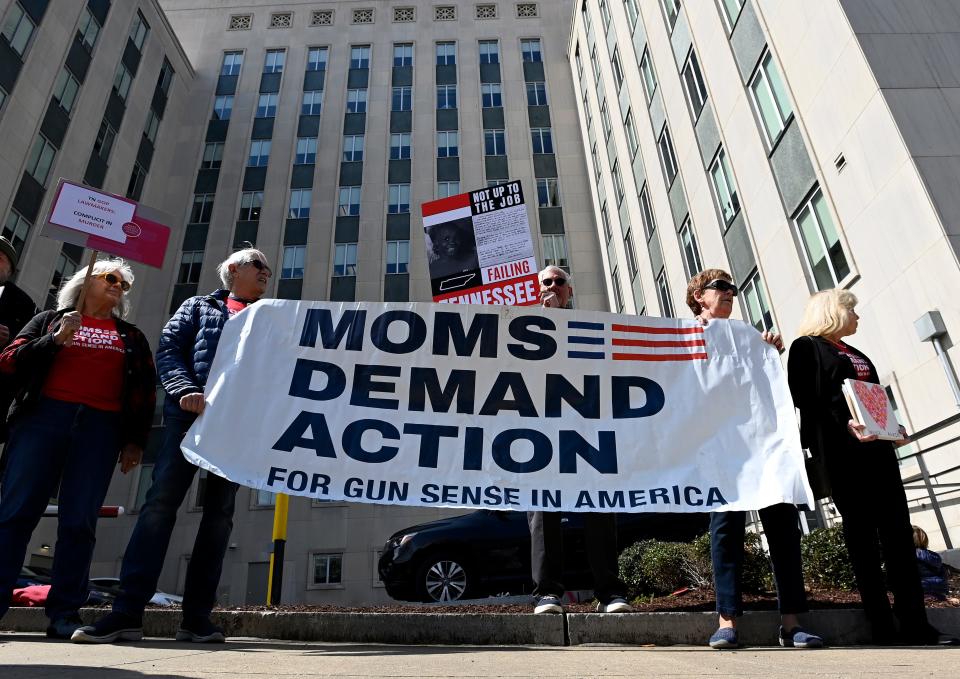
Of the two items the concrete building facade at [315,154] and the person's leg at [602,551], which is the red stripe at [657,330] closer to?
the person's leg at [602,551]

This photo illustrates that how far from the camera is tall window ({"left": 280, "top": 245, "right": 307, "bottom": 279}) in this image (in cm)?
2975

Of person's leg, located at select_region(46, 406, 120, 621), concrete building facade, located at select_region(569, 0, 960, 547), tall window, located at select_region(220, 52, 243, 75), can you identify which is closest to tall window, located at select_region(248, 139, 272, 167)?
tall window, located at select_region(220, 52, 243, 75)

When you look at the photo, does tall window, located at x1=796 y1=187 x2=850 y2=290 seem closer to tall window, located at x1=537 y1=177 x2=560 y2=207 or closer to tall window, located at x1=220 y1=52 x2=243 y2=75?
tall window, located at x1=537 y1=177 x2=560 y2=207

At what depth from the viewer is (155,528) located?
11.2 ft

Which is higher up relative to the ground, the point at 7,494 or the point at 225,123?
the point at 225,123

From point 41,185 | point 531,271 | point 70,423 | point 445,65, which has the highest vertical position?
point 445,65

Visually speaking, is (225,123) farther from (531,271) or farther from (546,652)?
(546,652)

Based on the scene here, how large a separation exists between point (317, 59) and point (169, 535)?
3691cm

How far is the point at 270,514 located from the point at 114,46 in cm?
2171

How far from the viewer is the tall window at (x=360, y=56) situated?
35562 mm

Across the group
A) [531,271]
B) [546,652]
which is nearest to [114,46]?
[531,271]

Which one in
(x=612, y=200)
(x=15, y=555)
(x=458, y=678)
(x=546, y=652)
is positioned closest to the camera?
(x=458, y=678)

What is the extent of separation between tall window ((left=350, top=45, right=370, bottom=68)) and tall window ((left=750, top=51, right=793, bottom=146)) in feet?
84.3

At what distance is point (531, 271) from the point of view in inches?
291
